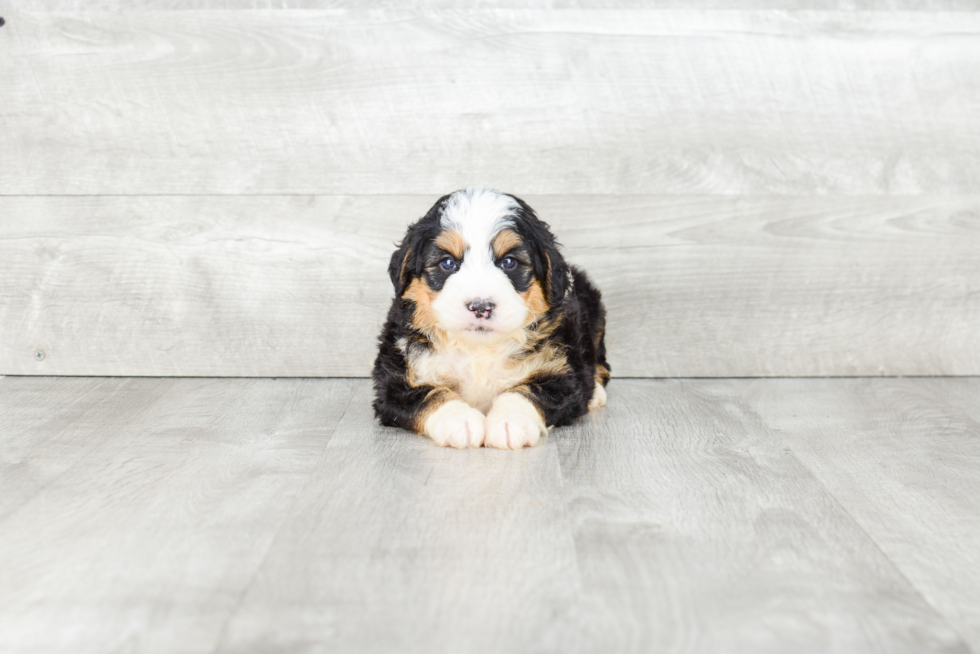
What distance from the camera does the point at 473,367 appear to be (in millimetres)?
2367

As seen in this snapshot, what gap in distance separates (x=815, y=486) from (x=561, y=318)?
2.61 ft

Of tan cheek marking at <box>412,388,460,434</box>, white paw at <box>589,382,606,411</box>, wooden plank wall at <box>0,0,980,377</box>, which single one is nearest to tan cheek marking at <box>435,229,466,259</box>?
tan cheek marking at <box>412,388,460,434</box>

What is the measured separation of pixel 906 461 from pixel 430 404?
121 cm

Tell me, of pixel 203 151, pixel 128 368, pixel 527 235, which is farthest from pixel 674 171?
pixel 128 368

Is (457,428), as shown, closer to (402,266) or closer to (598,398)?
(402,266)

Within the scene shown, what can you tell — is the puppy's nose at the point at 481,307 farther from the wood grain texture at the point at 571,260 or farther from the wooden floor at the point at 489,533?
the wood grain texture at the point at 571,260

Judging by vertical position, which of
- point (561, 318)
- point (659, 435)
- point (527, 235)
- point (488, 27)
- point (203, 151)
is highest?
point (488, 27)

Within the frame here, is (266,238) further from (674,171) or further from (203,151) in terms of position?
(674,171)

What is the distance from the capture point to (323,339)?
3141 millimetres

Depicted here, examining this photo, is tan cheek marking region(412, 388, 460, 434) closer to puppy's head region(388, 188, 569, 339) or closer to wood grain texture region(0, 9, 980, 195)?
puppy's head region(388, 188, 569, 339)

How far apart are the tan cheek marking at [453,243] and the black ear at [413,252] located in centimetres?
3

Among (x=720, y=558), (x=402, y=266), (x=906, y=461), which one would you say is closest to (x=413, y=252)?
(x=402, y=266)

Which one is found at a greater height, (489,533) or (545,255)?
(545,255)

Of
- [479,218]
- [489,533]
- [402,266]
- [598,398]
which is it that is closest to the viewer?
[489,533]
